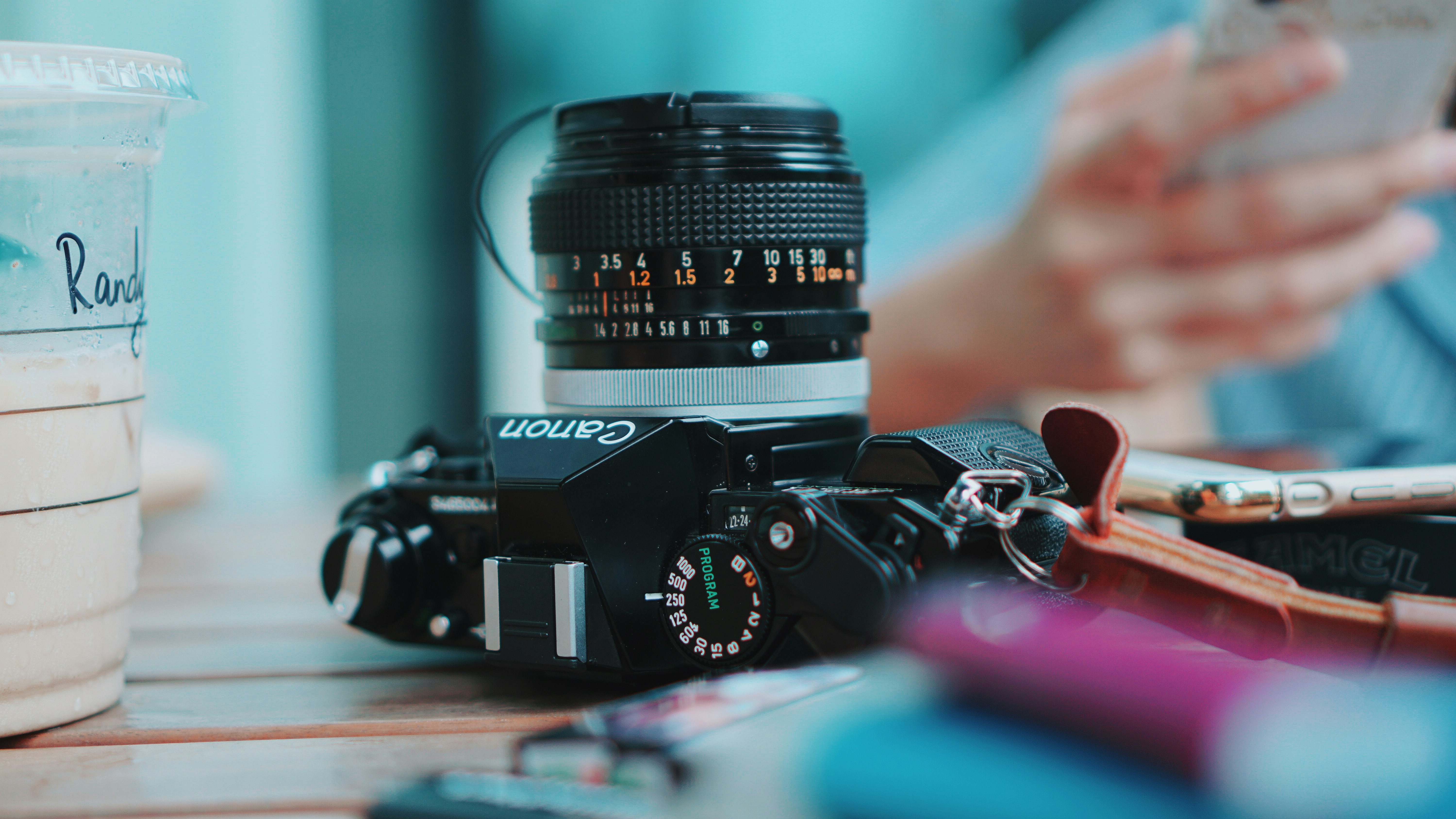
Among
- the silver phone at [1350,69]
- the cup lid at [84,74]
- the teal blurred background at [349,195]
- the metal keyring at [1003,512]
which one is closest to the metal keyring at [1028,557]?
the metal keyring at [1003,512]

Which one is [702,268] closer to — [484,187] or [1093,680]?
[484,187]

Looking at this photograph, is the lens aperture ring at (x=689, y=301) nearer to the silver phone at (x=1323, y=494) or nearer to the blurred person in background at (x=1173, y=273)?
the silver phone at (x=1323, y=494)

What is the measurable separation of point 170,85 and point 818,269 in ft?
1.01

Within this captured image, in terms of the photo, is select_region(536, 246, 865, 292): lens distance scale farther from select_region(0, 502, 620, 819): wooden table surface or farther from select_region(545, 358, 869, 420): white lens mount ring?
select_region(0, 502, 620, 819): wooden table surface

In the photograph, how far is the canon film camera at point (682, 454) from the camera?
1.54ft

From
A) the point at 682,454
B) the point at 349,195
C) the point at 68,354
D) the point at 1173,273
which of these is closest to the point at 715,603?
the point at 682,454

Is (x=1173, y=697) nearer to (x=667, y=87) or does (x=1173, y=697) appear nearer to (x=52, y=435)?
(x=52, y=435)

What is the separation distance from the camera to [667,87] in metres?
1.94

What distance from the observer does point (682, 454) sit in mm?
516

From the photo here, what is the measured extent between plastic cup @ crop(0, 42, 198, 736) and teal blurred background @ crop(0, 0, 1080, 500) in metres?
1.43

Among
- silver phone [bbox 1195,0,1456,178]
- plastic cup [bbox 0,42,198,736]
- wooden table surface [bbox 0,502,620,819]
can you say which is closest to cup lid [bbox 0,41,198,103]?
plastic cup [bbox 0,42,198,736]

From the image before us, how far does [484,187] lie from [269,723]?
1.02ft

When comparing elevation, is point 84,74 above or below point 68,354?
above

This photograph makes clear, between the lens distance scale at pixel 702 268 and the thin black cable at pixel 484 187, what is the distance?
0.27ft
